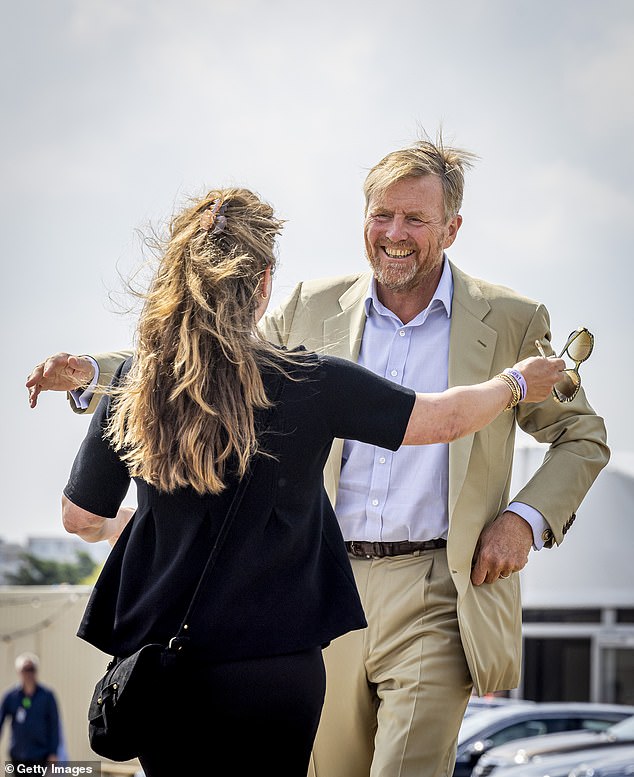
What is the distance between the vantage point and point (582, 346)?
3910mm

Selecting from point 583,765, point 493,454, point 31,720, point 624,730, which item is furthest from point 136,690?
point 624,730

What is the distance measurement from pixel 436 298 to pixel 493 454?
61 cm

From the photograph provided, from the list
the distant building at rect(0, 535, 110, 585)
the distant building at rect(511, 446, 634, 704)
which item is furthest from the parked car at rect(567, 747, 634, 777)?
the distant building at rect(0, 535, 110, 585)

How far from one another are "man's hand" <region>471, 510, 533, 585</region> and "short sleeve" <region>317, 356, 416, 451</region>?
1111 millimetres

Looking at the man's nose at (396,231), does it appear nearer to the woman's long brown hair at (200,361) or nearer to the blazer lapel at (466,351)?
the blazer lapel at (466,351)

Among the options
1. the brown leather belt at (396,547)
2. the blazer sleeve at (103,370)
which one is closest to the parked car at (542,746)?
the brown leather belt at (396,547)

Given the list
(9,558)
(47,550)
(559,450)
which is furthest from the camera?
(47,550)

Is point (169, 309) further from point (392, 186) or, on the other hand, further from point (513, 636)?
point (513, 636)

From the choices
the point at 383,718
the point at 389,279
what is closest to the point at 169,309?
the point at 389,279

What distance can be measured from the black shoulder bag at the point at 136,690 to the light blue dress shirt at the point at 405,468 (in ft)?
4.16

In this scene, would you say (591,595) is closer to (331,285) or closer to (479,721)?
(479,721)

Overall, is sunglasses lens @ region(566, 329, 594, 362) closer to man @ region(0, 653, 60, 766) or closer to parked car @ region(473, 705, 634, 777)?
parked car @ region(473, 705, 634, 777)

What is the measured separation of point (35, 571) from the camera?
7331 cm

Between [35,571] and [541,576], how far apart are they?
5556 cm
